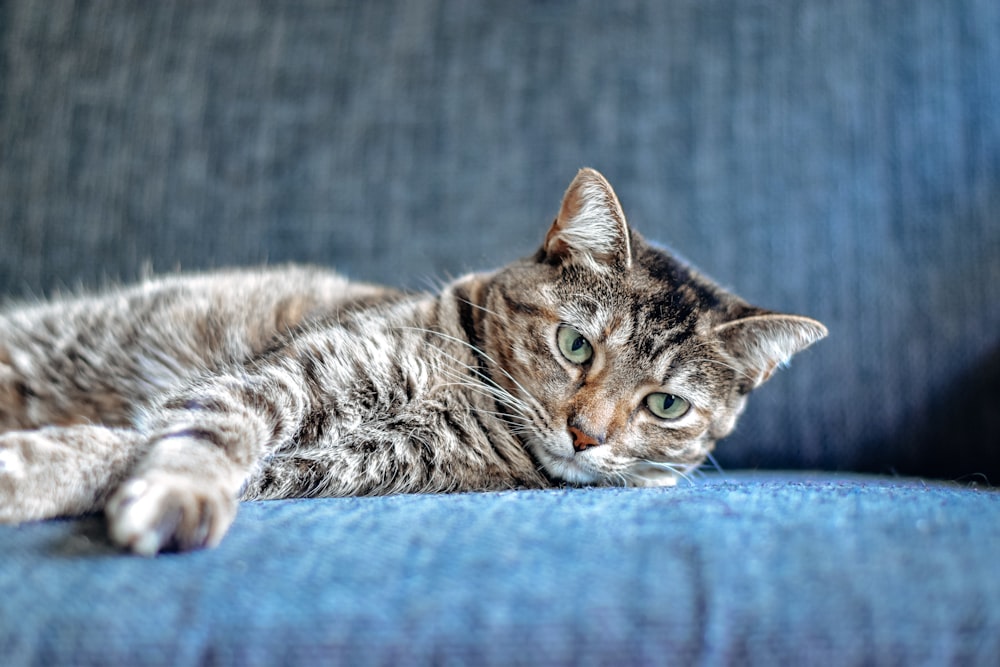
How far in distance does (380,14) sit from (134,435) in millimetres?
1300

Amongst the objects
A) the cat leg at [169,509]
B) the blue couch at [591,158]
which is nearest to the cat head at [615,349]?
the blue couch at [591,158]

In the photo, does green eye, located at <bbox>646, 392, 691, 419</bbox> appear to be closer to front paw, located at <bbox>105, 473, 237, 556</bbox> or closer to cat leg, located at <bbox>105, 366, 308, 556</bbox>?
cat leg, located at <bbox>105, 366, 308, 556</bbox>

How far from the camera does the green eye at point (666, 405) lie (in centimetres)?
124

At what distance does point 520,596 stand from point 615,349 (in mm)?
584

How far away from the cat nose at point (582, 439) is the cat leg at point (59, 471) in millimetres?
648

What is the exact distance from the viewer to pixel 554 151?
179 centimetres

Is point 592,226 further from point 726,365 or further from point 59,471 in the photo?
point 59,471

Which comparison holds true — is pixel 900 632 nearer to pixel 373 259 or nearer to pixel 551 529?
pixel 551 529

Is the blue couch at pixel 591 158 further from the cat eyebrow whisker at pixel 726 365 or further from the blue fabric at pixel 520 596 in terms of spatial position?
the blue fabric at pixel 520 596

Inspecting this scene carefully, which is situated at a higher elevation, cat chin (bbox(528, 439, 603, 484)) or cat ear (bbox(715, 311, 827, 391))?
cat ear (bbox(715, 311, 827, 391))

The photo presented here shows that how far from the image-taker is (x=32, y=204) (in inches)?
69.3

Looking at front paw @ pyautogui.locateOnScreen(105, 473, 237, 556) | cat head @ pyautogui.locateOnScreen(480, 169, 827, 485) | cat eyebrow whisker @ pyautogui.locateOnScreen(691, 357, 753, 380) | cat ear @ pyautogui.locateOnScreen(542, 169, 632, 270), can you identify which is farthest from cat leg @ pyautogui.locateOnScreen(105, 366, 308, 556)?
cat eyebrow whisker @ pyautogui.locateOnScreen(691, 357, 753, 380)

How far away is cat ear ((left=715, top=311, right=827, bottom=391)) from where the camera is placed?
1.23m

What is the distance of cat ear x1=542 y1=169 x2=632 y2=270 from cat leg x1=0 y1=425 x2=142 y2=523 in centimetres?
78
